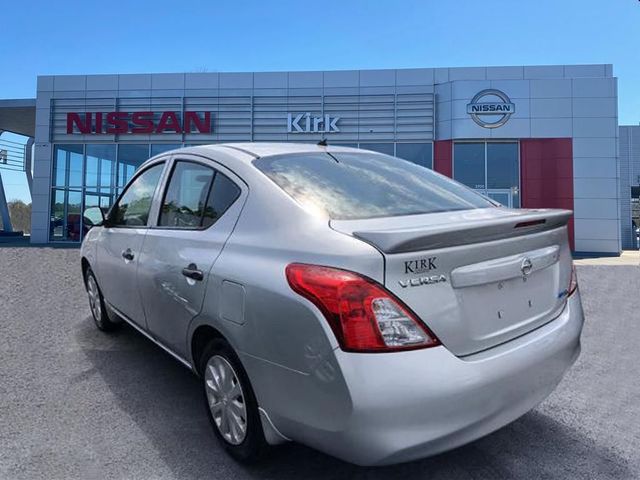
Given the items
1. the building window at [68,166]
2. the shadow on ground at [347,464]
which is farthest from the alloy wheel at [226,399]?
the building window at [68,166]

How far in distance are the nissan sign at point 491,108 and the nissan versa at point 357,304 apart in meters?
16.1

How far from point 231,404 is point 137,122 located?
62.2 feet

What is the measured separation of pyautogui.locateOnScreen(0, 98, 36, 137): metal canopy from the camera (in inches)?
854

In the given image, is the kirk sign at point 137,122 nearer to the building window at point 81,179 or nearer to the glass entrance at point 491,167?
the building window at point 81,179

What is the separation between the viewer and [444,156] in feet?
59.8

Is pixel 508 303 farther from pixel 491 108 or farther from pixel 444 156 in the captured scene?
pixel 491 108

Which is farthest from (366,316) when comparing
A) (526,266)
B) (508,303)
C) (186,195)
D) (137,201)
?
(137,201)

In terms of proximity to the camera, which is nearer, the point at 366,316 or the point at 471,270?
the point at 366,316

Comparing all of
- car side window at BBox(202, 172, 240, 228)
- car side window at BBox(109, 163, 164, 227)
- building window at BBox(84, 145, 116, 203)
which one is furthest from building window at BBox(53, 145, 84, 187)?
car side window at BBox(202, 172, 240, 228)

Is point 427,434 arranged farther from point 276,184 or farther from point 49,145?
point 49,145

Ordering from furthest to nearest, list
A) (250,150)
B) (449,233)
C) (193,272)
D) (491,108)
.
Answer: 1. (491,108)
2. (250,150)
3. (193,272)
4. (449,233)

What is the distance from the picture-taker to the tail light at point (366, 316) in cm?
182

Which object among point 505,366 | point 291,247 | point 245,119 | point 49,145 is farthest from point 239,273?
point 49,145

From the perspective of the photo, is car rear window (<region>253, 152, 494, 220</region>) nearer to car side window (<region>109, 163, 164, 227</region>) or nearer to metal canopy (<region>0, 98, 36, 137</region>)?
car side window (<region>109, 163, 164, 227</region>)
